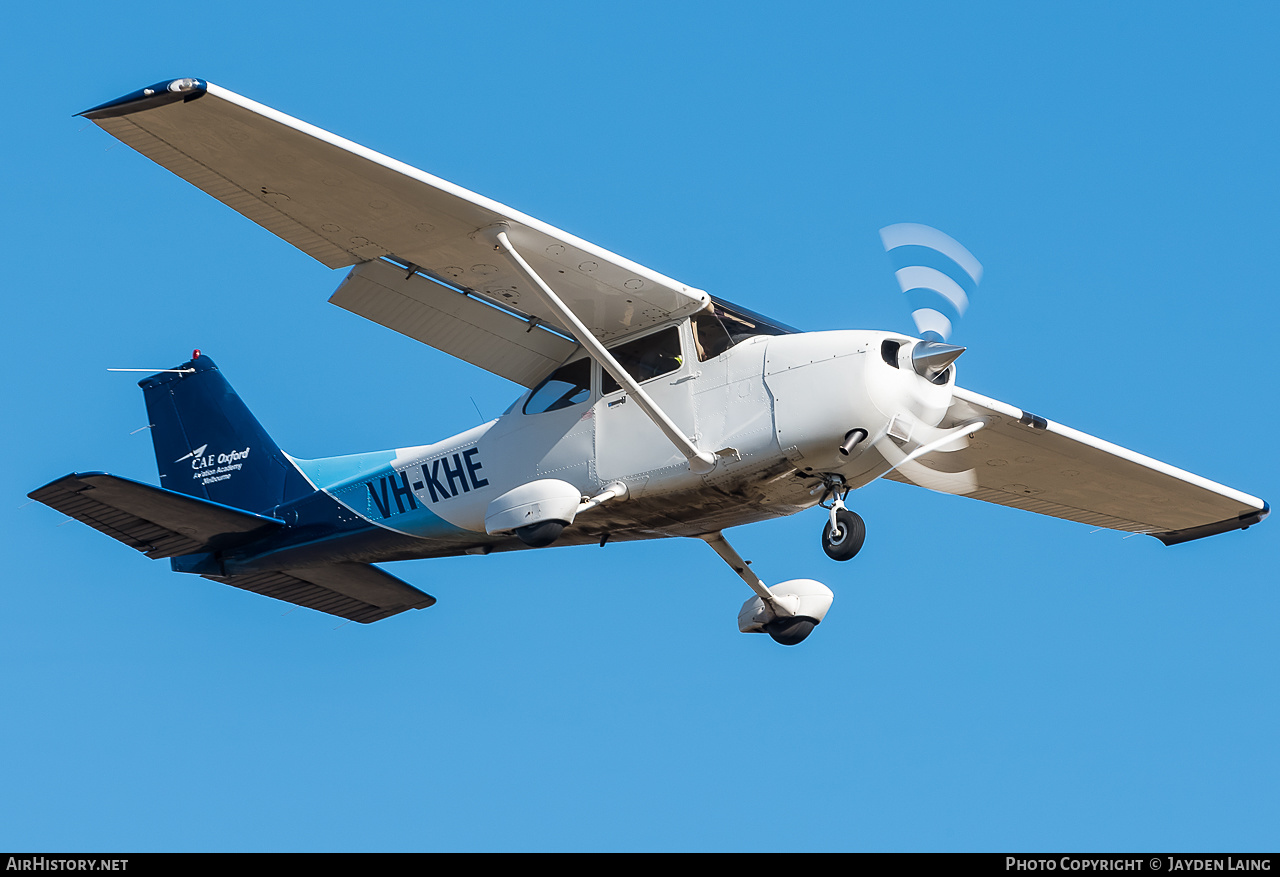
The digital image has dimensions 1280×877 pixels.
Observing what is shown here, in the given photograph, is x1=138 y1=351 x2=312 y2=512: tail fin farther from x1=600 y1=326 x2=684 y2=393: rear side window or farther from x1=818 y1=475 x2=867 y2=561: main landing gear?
x1=818 y1=475 x2=867 y2=561: main landing gear

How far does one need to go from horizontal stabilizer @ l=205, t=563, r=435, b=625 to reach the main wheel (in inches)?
233

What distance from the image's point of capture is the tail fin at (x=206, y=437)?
55.2ft

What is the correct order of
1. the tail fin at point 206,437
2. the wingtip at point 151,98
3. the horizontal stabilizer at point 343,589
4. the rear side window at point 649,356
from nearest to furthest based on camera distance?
the wingtip at point 151,98
the rear side window at point 649,356
the horizontal stabilizer at point 343,589
the tail fin at point 206,437

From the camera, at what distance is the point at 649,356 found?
44.7 ft

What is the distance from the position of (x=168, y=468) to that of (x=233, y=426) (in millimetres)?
993

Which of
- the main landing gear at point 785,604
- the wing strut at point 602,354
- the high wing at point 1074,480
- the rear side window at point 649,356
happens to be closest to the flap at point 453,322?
the rear side window at point 649,356

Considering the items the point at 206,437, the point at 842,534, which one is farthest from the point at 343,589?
the point at 842,534

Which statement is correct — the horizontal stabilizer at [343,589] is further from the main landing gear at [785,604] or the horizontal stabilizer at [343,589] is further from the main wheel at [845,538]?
the main wheel at [845,538]

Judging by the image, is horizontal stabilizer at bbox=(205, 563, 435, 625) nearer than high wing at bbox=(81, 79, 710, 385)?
No

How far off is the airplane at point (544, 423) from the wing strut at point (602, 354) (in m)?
0.02

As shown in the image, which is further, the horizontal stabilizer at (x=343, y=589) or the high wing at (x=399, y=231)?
the horizontal stabilizer at (x=343, y=589)

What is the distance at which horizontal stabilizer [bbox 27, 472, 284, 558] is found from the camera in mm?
14070

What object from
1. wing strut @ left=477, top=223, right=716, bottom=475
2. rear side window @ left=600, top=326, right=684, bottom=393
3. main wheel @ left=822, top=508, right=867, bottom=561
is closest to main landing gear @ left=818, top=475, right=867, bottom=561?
main wheel @ left=822, top=508, right=867, bottom=561

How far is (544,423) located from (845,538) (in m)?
3.22
